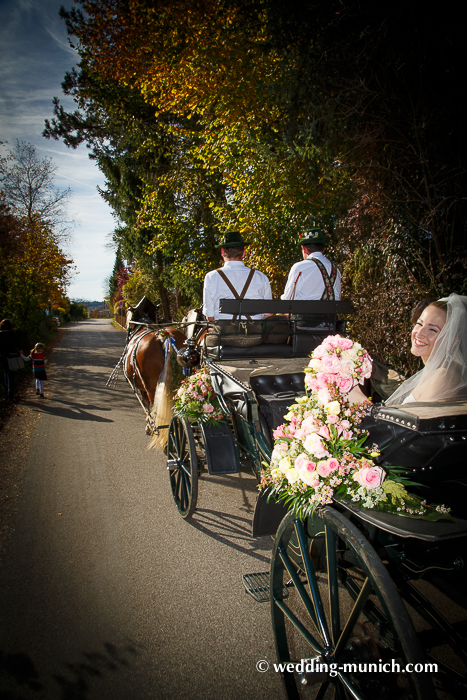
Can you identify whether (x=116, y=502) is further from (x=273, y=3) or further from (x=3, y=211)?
(x=3, y=211)

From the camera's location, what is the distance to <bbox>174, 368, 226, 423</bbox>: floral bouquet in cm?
345

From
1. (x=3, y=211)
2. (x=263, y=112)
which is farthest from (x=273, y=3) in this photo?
(x=3, y=211)

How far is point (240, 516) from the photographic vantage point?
3770 millimetres

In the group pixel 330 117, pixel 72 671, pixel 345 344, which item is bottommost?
pixel 72 671

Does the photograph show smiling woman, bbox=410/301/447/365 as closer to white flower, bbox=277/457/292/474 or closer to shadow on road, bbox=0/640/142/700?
white flower, bbox=277/457/292/474

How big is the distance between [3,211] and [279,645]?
Answer: 18358 mm

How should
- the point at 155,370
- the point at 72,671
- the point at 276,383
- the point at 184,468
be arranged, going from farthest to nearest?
1. the point at 155,370
2. the point at 184,468
3. the point at 276,383
4. the point at 72,671

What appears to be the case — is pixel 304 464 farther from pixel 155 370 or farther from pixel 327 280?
pixel 155 370

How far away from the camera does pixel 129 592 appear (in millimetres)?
2779

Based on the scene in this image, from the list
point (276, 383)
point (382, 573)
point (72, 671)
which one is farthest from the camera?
point (276, 383)

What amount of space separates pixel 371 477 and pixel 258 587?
4.18ft

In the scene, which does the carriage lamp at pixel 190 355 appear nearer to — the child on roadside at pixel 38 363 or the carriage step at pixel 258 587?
the carriage step at pixel 258 587

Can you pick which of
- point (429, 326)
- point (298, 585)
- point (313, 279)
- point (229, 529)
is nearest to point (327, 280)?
point (313, 279)

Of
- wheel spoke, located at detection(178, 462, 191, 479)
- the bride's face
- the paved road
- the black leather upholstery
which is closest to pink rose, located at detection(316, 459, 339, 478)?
the bride's face
